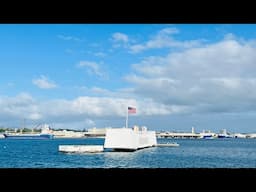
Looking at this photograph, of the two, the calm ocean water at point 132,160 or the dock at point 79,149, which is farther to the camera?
the dock at point 79,149

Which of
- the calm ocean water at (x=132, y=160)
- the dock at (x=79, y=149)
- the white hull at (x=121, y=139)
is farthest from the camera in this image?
Answer: the dock at (x=79, y=149)

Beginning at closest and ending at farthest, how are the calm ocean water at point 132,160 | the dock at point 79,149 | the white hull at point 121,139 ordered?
1. the calm ocean water at point 132,160
2. the white hull at point 121,139
3. the dock at point 79,149

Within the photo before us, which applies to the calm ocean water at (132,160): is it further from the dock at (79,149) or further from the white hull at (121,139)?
the dock at (79,149)

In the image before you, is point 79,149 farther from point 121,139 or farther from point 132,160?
point 132,160

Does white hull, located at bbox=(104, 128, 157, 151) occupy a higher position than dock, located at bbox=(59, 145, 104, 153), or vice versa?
white hull, located at bbox=(104, 128, 157, 151)

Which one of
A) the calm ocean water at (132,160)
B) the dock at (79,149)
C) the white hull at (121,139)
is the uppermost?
the white hull at (121,139)

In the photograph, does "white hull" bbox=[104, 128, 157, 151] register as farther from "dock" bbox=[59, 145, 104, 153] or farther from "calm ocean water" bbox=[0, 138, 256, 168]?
"dock" bbox=[59, 145, 104, 153]

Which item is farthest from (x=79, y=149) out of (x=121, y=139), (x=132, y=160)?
(x=132, y=160)

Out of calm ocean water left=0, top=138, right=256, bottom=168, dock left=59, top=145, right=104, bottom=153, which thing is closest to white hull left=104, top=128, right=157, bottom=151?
calm ocean water left=0, top=138, right=256, bottom=168

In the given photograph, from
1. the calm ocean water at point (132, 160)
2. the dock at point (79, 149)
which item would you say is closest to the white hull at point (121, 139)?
the calm ocean water at point (132, 160)
